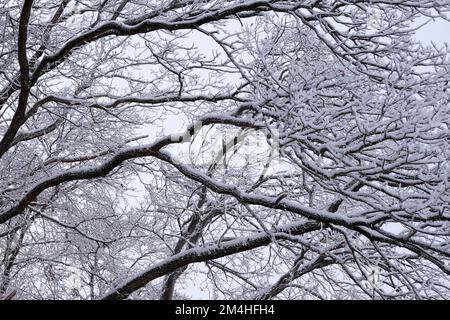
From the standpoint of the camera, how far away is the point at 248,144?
737 centimetres

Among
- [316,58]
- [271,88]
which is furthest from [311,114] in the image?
[316,58]

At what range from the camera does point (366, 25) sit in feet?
21.4

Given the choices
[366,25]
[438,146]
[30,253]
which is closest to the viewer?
[438,146]

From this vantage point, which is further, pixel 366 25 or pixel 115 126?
pixel 115 126

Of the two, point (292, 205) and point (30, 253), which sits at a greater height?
point (30, 253)

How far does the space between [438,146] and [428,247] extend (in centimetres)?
85

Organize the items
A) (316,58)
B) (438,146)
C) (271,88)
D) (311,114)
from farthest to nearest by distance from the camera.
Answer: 1. (316,58)
2. (271,88)
3. (311,114)
4. (438,146)

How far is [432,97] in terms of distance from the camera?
205 inches

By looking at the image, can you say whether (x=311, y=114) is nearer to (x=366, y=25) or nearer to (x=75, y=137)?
(x=366, y=25)

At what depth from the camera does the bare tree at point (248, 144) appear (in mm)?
5242

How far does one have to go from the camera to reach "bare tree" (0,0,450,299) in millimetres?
5242

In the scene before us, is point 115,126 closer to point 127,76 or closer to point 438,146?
point 127,76
